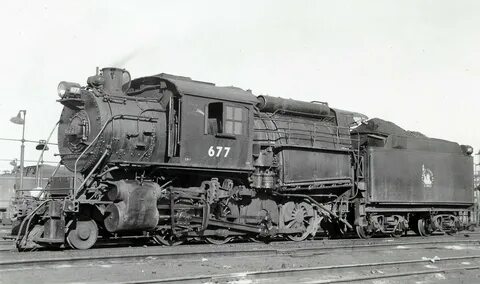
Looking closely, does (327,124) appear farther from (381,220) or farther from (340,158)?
(381,220)

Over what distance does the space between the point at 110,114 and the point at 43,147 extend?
7.21 ft

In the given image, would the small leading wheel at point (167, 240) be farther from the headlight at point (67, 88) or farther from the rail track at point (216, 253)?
the headlight at point (67, 88)

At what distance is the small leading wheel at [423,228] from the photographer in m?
17.0

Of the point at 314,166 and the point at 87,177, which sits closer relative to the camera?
the point at 87,177

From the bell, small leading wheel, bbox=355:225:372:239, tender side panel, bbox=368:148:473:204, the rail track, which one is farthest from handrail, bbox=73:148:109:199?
small leading wheel, bbox=355:225:372:239

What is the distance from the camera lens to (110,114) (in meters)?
11.0

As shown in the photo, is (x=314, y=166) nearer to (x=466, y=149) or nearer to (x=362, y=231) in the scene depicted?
(x=362, y=231)

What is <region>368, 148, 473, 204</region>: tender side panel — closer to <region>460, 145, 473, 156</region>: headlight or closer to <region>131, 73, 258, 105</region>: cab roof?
<region>460, 145, 473, 156</region>: headlight

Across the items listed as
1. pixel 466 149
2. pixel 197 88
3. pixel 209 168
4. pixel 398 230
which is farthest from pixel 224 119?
pixel 466 149

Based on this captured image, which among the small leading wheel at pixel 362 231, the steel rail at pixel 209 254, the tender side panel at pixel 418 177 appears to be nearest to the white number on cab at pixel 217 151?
the steel rail at pixel 209 254

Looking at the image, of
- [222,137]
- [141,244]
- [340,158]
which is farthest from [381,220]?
[141,244]

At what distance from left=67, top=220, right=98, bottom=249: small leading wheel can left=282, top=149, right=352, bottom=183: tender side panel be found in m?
4.80

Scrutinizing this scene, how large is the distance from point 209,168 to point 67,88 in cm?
357

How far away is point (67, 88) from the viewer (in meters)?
11.5
